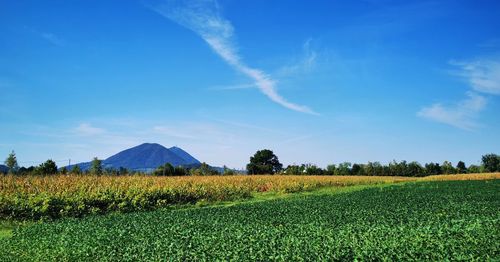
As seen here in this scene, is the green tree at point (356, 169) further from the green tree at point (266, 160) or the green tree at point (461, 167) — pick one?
the green tree at point (461, 167)

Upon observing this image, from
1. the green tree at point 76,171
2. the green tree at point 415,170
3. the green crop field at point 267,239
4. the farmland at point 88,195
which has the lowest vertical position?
the green crop field at point 267,239

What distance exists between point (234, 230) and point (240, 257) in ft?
16.7

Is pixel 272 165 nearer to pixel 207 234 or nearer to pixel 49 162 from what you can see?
pixel 49 162

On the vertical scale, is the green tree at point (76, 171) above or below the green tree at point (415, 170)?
below

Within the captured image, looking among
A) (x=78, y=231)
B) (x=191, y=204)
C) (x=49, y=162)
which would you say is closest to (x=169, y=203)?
(x=191, y=204)

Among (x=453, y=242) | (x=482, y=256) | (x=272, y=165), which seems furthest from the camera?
(x=272, y=165)

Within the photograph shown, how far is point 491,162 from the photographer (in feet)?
451

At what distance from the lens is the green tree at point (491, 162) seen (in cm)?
13512

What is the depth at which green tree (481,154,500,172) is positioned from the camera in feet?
443

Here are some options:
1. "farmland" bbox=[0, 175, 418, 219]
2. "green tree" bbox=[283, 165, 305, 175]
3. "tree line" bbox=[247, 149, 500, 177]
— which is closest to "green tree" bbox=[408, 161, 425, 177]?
"tree line" bbox=[247, 149, 500, 177]

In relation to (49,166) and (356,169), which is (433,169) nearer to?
(356,169)

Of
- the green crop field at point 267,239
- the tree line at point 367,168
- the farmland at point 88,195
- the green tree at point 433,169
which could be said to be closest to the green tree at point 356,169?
the tree line at point 367,168

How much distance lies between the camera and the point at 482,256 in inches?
427

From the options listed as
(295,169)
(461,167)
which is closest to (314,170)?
(295,169)
